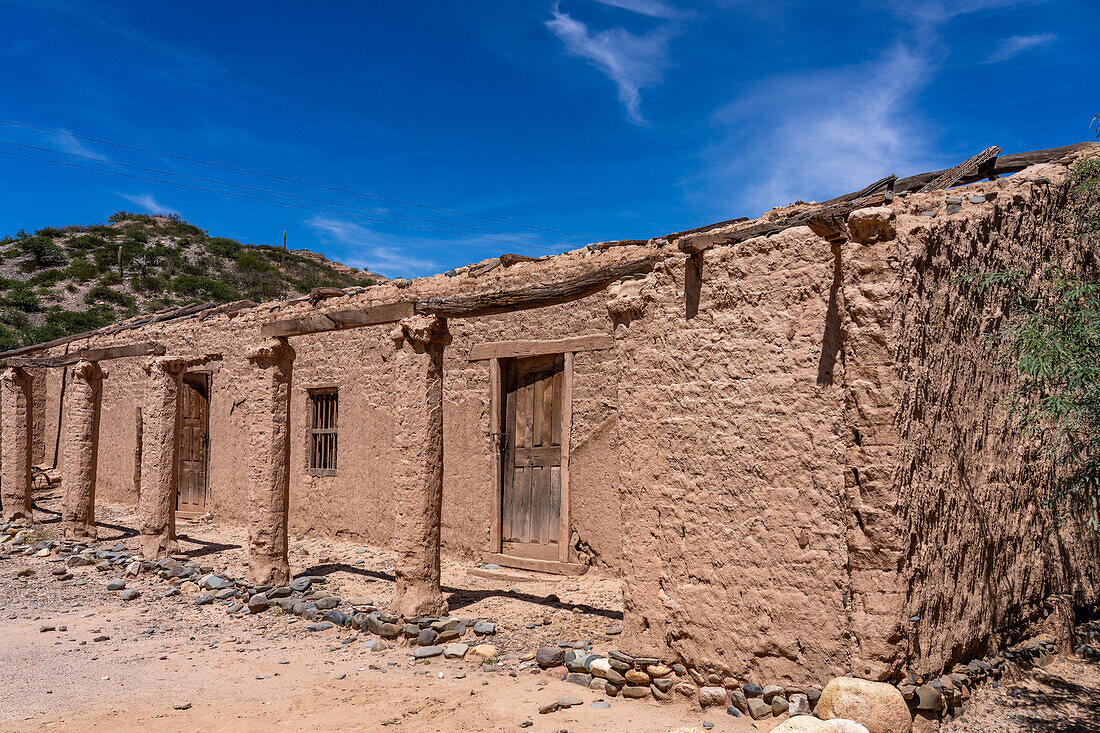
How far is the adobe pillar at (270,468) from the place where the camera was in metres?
7.17

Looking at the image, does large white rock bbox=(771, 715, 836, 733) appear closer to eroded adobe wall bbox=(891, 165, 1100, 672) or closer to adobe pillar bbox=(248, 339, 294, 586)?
eroded adobe wall bbox=(891, 165, 1100, 672)

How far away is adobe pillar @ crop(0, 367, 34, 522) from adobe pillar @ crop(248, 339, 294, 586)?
20.3 feet

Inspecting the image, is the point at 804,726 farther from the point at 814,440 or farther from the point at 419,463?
the point at 419,463

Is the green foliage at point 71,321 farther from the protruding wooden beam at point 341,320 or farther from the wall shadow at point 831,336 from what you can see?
the wall shadow at point 831,336

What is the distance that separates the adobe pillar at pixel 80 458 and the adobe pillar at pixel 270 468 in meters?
4.11

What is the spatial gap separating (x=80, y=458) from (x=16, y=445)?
6.83 ft

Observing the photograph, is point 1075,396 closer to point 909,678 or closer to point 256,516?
point 909,678

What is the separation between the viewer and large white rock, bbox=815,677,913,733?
3428mm

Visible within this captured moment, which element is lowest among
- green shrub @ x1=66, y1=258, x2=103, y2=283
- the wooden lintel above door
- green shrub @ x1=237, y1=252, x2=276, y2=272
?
the wooden lintel above door

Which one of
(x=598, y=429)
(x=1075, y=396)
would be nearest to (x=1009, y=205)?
(x=1075, y=396)

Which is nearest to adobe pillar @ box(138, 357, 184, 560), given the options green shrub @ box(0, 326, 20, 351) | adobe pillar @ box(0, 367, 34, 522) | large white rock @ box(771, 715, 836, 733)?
adobe pillar @ box(0, 367, 34, 522)

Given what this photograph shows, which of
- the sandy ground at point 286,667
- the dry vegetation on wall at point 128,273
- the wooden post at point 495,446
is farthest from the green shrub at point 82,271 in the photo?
the wooden post at point 495,446

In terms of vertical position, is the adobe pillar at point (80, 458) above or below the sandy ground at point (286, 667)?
above

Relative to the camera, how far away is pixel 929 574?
12.5 feet
